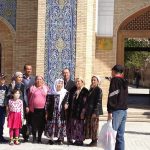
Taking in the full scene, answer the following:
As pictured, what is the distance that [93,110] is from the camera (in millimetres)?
8219

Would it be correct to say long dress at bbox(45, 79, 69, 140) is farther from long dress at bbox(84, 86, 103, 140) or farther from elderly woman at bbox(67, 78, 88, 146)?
long dress at bbox(84, 86, 103, 140)

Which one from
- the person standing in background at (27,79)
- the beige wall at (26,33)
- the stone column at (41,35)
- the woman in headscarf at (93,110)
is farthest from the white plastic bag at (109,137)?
the beige wall at (26,33)

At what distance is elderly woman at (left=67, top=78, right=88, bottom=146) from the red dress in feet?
2.74

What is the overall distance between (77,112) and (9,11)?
17.2 feet

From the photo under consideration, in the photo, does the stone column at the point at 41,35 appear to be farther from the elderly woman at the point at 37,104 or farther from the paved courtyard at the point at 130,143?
the elderly woman at the point at 37,104

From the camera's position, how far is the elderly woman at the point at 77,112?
8.30 meters

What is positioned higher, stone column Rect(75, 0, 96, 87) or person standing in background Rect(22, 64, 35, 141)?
stone column Rect(75, 0, 96, 87)

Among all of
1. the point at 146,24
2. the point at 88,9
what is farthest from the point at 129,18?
the point at 88,9

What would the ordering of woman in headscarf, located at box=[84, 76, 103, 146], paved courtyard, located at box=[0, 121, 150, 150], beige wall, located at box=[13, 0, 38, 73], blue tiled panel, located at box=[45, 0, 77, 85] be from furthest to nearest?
1. beige wall, located at box=[13, 0, 38, 73]
2. blue tiled panel, located at box=[45, 0, 77, 85]
3. woman in headscarf, located at box=[84, 76, 103, 146]
4. paved courtyard, located at box=[0, 121, 150, 150]

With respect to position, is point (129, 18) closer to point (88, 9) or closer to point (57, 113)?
point (88, 9)

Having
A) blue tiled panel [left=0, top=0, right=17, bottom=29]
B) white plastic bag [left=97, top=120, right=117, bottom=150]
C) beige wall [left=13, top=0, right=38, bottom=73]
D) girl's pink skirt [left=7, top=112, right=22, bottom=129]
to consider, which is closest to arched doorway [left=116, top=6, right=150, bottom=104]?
beige wall [left=13, top=0, right=38, bottom=73]

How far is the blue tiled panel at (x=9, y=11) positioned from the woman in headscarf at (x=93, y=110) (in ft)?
16.6

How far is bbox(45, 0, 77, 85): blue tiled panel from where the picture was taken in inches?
457

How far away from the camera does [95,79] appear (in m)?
8.16
